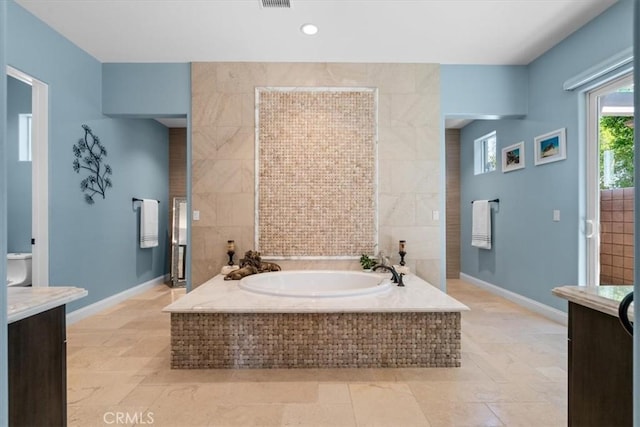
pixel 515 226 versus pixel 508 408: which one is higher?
pixel 515 226

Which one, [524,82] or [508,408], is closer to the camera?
[508,408]

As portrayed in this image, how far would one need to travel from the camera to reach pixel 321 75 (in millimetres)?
3543

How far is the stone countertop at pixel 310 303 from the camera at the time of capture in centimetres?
218

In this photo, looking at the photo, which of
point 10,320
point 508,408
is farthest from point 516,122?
point 10,320

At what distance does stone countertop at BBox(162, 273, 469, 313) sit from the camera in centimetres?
218

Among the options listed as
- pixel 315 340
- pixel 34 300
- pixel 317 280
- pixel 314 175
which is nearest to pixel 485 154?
pixel 314 175

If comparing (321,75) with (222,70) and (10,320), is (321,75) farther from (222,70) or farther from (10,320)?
(10,320)

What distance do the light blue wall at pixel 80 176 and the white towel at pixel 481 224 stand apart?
4.73 metres

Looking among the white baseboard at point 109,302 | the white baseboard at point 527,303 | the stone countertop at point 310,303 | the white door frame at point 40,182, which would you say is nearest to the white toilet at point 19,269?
the white door frame at point 40,182

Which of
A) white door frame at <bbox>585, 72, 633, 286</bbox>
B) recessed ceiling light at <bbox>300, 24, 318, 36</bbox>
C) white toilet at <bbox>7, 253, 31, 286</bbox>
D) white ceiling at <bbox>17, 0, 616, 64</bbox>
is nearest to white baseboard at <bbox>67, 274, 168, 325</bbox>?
white toilet at <bbox>7, 253, 31, 286</bbox>

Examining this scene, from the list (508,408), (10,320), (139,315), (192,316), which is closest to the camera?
(10,320)

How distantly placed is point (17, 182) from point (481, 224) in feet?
18.4

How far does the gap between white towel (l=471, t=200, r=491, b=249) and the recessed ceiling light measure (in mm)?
3154

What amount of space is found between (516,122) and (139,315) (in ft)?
15.7
